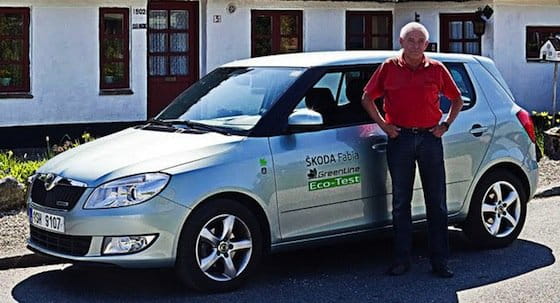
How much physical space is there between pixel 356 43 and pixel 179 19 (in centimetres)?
383

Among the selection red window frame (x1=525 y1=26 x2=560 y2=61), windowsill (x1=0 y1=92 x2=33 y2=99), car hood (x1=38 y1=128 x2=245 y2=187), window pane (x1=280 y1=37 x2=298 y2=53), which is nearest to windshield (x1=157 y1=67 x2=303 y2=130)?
car hood (x1=38 y1=128 x2=245 y2=187)

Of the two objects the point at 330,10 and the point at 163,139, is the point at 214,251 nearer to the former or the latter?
the point at 163,139

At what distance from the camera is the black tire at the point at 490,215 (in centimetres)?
816

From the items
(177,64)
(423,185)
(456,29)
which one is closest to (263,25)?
(177,64)

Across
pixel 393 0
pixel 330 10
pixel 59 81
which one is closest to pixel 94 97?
pixel 59 81

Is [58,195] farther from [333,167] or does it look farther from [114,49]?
[114,49]

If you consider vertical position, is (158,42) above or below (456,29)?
below

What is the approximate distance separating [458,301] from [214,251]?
176 centimetres

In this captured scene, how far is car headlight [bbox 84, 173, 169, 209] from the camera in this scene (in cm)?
650

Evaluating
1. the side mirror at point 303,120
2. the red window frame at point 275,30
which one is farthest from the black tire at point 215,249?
the red window frame at point 275,30

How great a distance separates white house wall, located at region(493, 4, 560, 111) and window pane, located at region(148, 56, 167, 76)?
22.3 feet

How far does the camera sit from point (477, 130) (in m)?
8.01

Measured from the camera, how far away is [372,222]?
7.55 m

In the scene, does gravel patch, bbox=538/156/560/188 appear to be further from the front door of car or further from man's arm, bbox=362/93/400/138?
man's arm, bbox=362/93/400/138
